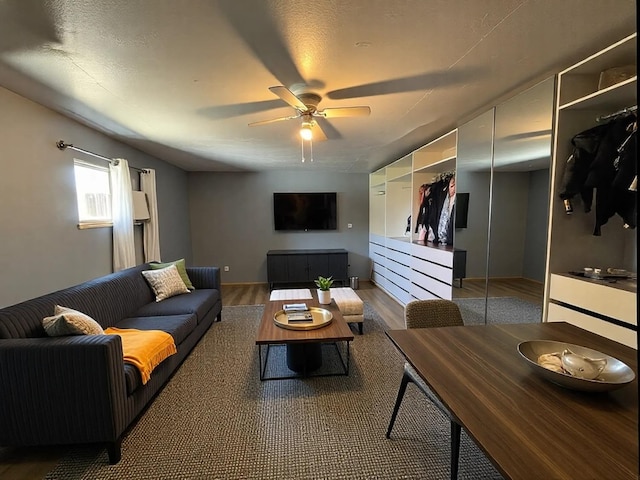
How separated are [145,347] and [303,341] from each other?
43.3 inches

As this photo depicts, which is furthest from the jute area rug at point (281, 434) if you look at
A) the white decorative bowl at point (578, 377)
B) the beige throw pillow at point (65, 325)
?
the white decorative bowl at point (578, 377)

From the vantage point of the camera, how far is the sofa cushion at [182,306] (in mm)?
2859

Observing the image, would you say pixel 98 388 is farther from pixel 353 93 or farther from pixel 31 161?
pixel 353 93

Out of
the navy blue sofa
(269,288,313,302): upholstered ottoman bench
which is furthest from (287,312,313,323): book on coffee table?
the navy blue sofa

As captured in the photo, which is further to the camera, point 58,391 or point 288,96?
point 288,96

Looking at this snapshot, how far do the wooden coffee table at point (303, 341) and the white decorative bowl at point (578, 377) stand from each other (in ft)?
4.00

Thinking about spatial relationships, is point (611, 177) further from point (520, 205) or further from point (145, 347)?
point (145, 347)

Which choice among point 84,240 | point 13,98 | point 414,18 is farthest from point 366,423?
point 13,98

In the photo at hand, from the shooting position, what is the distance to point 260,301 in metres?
4.73

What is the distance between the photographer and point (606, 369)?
1030mm

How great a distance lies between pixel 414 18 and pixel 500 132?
1710 millimetres

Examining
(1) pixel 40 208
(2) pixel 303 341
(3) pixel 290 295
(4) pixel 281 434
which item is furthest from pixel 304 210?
(4) pixel 281 434

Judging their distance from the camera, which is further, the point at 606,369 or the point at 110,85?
the point at 110,85

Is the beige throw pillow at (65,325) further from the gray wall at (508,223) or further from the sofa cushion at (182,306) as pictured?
the gray wall at (508,223)
